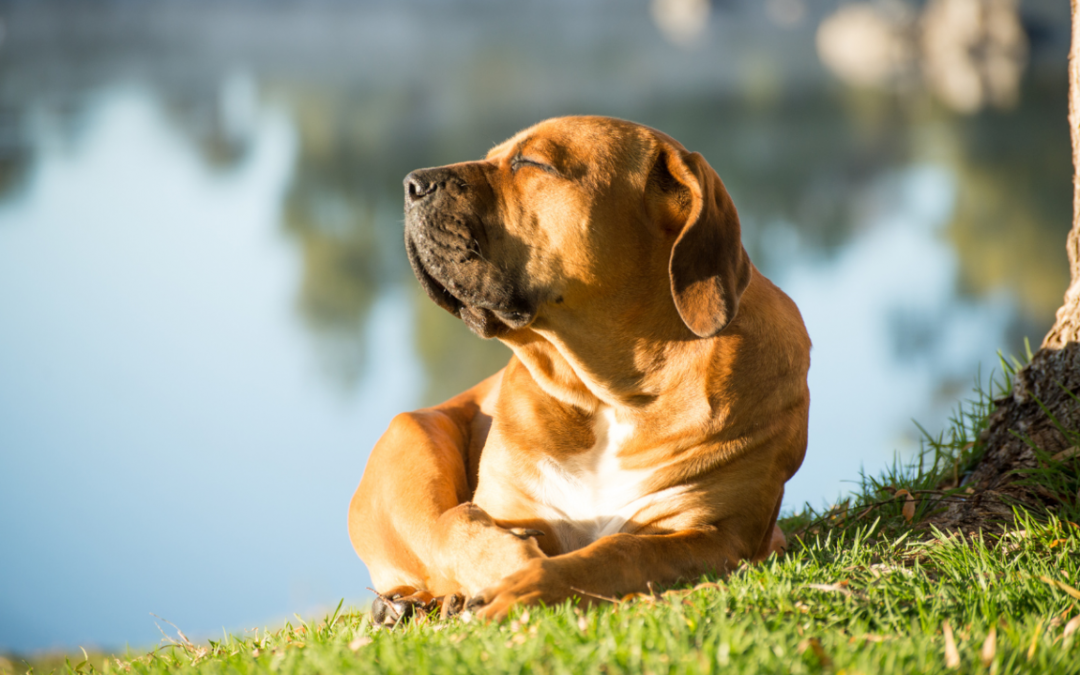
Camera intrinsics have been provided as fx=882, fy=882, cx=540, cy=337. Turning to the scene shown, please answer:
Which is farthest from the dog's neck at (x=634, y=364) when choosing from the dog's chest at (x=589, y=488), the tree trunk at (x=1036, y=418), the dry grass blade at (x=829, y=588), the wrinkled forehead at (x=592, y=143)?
the tree trunk at (x=1036, y=418)

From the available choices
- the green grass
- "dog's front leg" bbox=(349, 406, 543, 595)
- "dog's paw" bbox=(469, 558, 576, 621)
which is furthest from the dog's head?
the green grass

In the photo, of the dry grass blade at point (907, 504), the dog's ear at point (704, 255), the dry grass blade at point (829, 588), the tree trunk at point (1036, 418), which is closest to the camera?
the dry grass blade at point (829, 588)

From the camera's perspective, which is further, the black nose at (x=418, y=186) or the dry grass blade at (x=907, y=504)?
the dry grass blade at (x=907, y=504)

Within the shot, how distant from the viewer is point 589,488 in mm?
3172

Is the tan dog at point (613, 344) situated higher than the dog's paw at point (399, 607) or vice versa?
the tan dog at point (613, 344)

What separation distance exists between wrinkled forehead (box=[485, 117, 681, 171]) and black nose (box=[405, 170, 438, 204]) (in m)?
0.30

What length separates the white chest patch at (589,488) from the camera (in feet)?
10.3

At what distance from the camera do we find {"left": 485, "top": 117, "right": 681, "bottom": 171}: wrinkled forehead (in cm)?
304

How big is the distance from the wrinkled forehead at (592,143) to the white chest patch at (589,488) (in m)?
0.89

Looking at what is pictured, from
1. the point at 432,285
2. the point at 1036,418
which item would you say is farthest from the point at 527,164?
the point at 1036,418

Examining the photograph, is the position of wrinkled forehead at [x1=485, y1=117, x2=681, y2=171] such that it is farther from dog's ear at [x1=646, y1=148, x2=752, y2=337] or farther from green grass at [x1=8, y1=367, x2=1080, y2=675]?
green grass at [x1=8, y1=367, x2=1080, y2=675]

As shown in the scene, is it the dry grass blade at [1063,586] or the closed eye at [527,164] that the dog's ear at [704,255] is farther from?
the dry grass blade at [1063,586]

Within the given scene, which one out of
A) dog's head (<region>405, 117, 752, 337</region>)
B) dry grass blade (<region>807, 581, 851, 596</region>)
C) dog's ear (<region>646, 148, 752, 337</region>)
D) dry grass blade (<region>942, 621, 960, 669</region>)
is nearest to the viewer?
dry grass blade (<region>942, 621, 960, 669</region>)

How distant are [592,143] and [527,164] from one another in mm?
237
